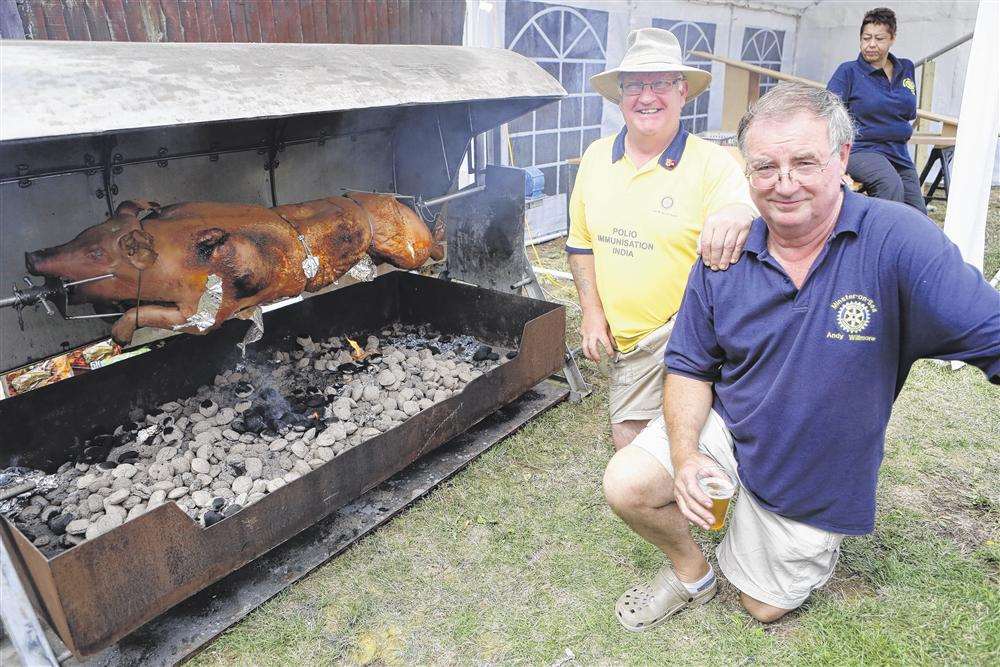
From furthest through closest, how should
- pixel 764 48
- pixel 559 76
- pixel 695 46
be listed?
pixel 764 48 → pixel 695 46 → pixel 559 76

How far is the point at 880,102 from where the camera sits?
16.5ft

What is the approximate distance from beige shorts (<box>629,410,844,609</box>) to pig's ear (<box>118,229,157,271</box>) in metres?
2.01

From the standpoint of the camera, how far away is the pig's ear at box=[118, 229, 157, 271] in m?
2.68

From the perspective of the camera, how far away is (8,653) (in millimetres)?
2098

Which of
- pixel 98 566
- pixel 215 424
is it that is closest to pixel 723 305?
pixel 98 566

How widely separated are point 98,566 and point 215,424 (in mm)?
1291

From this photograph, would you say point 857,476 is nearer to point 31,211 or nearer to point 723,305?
point 723,305

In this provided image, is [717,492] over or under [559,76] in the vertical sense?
under

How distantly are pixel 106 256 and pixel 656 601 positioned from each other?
2406mm

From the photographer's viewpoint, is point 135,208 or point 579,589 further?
point 135,208

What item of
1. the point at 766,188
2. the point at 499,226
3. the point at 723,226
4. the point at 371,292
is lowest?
the point at 371,292

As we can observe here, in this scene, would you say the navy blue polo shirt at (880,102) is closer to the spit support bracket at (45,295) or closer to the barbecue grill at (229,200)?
the barbecue grill at (229,200)

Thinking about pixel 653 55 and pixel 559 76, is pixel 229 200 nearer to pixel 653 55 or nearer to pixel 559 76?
pixel 653 55

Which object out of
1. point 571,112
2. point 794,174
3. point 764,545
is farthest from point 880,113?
point 764,545
